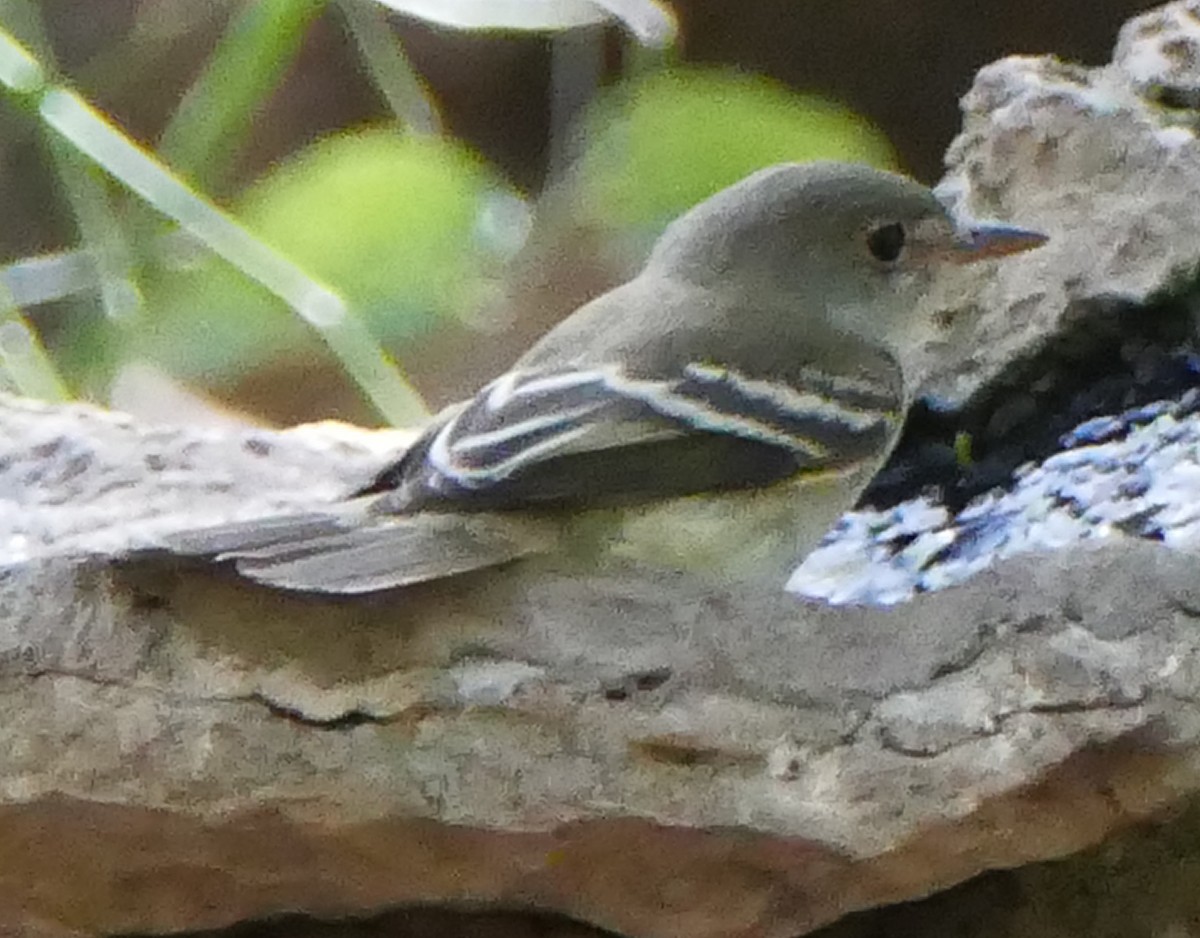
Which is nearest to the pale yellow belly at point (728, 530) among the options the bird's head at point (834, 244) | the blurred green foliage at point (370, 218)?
the bird's head at point (834, 244)

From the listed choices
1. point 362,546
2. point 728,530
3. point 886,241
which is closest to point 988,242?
point 886,241

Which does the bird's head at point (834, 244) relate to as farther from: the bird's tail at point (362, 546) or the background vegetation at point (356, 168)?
the background vegetation at point (356, 168)

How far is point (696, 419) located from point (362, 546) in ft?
0.85

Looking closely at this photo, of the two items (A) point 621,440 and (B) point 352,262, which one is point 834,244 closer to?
(A) point 621,440

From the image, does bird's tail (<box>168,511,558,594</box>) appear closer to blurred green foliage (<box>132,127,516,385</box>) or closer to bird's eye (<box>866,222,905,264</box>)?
bird's eye (<box>866,222,905,264</box>)

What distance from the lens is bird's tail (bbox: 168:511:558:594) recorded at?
1058 millimetres

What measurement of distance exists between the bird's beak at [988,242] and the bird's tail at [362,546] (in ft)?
1.84

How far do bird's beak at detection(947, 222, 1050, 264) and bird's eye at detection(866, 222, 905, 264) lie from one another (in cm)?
4

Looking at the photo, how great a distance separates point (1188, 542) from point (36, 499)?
0.88m

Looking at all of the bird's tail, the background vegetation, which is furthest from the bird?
the background vegetation

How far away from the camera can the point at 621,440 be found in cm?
121

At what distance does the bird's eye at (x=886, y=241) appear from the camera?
157 cm

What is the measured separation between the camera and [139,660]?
107cm

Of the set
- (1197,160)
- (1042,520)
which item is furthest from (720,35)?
(1042,520)
